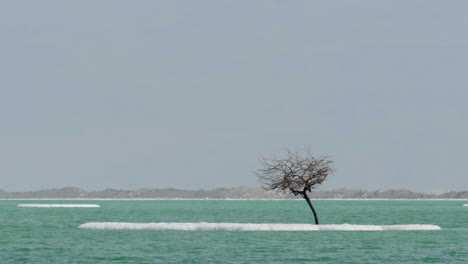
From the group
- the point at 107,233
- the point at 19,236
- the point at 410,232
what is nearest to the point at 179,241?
the point at 107,233

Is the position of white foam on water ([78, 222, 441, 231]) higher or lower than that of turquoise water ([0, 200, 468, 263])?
higher

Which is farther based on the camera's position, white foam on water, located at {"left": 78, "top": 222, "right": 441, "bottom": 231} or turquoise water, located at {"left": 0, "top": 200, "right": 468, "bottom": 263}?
white foam on water, located at {"left": 78, "top": 222, "right": 441, "bottom": 231}

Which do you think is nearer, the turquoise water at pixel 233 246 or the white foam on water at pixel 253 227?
the turquoise water at pixel 233 246

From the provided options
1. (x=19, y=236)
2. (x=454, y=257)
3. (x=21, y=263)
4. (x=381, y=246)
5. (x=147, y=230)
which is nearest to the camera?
(x=21, y=263)

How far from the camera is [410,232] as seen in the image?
234 ft

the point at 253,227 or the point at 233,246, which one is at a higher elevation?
the point at 253,227

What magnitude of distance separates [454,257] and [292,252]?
945cm

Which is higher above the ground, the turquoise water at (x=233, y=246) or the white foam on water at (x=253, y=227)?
the white foam on water at (x=253, y=227)

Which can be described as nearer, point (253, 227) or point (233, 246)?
point (233, 246)

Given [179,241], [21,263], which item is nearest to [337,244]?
[179,241]

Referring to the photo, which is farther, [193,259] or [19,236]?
[19,236]

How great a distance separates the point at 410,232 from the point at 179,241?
20.6 meters

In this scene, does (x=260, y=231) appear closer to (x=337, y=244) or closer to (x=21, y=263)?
(x=337, y=244)

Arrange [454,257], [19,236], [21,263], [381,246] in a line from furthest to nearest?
1. [19,236]
2. [381,246]
3. [454,257]
4. [21,263]
